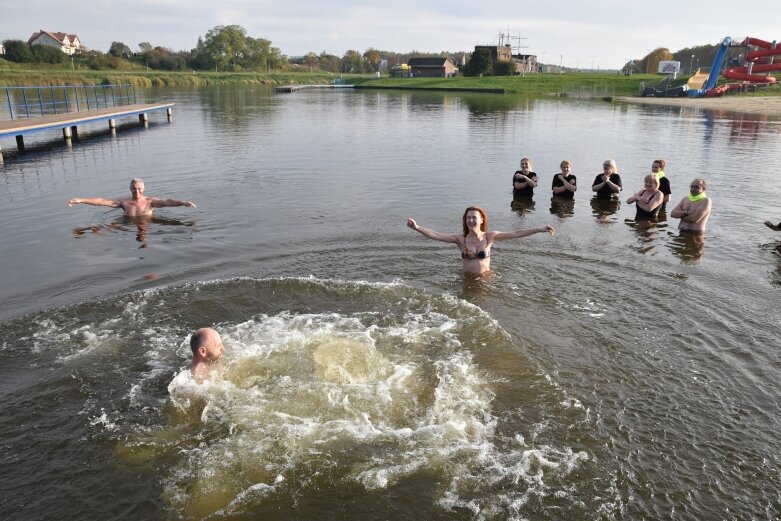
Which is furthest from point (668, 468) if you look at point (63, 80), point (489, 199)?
point (63, 80)

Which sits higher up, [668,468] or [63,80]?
[63,80]

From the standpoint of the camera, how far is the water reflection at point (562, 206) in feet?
47.4

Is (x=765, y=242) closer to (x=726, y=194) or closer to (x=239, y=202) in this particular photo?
(x=726, y=194)

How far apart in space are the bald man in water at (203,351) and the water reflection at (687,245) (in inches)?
350

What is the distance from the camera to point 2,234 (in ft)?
39.2

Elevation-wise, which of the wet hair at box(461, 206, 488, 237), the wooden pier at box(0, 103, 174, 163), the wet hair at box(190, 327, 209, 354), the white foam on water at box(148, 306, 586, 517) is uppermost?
the wooden pier at box(0, 103, 174, 163)

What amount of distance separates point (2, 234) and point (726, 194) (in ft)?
62.0

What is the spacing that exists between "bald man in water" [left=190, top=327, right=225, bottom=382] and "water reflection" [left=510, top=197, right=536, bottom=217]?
32.5 feet

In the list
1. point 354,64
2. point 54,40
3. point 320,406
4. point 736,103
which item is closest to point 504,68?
point 736,103

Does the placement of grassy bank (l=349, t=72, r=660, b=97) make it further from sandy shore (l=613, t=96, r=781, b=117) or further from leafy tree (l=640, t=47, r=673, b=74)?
leafy tree (l=640, t=47, r=673, b=74)

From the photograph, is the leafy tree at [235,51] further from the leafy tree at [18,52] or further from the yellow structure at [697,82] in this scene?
the yellow structure at [697,82]

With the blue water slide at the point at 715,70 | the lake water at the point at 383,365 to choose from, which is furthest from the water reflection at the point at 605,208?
the blue water slide at the point at 715,70

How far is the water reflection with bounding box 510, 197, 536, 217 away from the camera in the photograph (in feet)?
48.0

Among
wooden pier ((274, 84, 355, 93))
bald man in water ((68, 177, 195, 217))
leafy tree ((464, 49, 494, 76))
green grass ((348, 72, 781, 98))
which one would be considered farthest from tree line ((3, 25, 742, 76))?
→ bald man in water ((68, 177, 195, 217))
